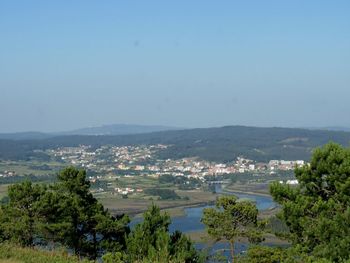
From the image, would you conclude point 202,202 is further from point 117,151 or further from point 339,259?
point 117,151

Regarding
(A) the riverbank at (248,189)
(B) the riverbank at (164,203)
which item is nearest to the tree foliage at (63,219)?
(B) the riverbank at (164,203)

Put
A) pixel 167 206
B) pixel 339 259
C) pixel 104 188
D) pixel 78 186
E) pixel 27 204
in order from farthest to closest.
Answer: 1. pixel 104 188
2. pixel 167 206
3. pixel 78 186
4. pixel 27 204
5. pixel 339 259

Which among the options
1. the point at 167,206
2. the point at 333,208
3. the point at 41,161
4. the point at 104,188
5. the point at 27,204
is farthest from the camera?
the point at 41,161

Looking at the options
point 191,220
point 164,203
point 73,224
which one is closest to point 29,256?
point 73,224

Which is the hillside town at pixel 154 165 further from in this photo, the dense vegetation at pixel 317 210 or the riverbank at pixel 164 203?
the dense vegetation at pixel 317 210

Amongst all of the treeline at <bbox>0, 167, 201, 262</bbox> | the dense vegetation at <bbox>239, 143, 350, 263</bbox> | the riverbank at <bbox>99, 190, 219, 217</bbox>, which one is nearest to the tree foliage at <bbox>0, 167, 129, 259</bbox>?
the treeline at <bbox>0, 167, 201, 262</bbox>

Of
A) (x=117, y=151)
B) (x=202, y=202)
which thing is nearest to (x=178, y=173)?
(x=202, y=202)
